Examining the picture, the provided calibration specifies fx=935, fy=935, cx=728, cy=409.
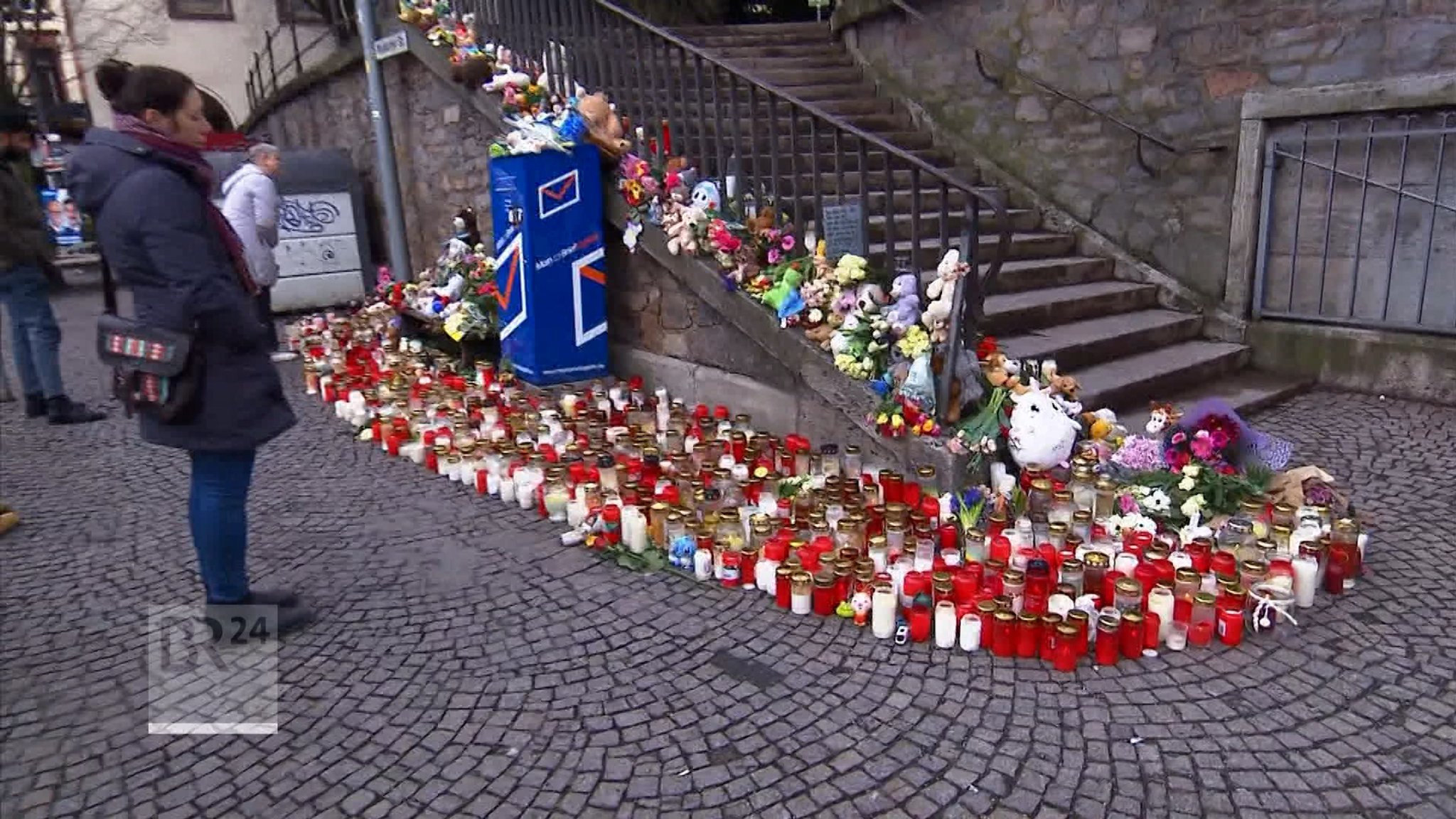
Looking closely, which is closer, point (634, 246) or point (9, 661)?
point (9, 661)

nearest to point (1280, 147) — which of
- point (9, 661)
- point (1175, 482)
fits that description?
point (1175, 482)

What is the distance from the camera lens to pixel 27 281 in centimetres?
579

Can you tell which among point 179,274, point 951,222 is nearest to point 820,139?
point 951,222

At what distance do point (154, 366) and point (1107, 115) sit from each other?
6000mm

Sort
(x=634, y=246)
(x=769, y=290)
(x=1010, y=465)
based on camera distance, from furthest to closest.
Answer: (x=634, y=246) < (x=769, y=290) < (x=1010, y=465)

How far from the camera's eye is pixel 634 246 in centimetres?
575

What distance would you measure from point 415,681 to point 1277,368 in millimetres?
5702

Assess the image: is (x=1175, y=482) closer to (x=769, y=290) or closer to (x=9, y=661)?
(x=769, y=290)

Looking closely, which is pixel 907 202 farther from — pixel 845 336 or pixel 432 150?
pixel 432 150

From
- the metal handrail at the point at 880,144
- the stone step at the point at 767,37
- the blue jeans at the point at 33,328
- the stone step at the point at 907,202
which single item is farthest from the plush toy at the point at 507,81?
the blue jeans at the point at 33,328

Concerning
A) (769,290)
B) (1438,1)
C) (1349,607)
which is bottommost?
(1349,607)

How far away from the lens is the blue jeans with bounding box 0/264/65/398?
577 centimetres

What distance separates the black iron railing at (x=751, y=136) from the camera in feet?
14.6

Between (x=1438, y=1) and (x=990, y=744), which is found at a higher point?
(x=1438, y=1)
